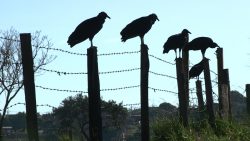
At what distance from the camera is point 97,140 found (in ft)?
26.8

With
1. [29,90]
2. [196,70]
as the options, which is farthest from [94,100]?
[196,70]

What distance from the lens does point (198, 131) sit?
10.6 m

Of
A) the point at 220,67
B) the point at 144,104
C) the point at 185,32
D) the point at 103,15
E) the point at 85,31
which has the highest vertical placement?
the point at 185,32

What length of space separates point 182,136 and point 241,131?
90 centimetres

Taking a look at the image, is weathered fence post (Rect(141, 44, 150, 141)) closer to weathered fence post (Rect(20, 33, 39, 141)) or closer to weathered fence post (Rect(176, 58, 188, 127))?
weathered fence post (Rect(176, 58, 188, 127))

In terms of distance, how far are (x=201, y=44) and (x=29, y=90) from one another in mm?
7055

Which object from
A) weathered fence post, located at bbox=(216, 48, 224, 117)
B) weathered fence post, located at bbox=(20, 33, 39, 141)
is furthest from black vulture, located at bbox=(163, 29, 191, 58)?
weathered fence post, located at bbox=(20, 33, 39, 141)

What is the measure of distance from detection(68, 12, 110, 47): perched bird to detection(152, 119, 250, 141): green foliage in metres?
1.82

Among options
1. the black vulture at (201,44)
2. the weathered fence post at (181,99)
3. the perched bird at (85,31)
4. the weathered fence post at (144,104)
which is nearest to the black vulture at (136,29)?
the weathered fence post at (181,99)

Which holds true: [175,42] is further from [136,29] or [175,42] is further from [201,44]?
[136,29]

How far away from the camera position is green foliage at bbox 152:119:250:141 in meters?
9.37

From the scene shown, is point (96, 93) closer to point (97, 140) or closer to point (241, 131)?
point (97, 140)

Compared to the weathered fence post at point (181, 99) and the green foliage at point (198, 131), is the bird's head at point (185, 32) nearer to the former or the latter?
the green foliage at point (198, 131)

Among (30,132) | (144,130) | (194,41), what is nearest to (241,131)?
(144,130)
